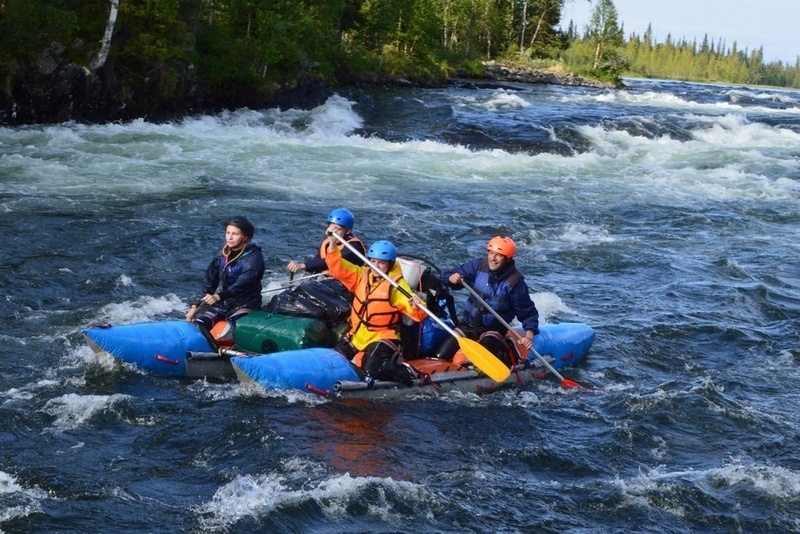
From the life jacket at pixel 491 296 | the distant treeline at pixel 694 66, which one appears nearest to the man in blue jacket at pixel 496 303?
the life jacket at pixel 491 296

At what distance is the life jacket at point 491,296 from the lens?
858 cm

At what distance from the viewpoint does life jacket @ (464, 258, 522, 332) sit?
8578 mm

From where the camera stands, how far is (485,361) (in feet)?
26.6

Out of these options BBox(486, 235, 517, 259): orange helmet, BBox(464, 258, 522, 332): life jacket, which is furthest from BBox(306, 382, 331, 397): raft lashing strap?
BBox(486, 235, 517, 259): orange helmet

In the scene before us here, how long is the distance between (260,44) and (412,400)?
22.7 meters

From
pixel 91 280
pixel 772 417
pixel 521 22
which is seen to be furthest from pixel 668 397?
pixel 521 22

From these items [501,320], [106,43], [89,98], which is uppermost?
[106,43]

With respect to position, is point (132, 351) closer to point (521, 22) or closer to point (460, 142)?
point (460, 142)

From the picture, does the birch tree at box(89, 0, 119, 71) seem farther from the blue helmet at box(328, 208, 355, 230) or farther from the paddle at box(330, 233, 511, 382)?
the paddle at box(330, 233, 511, 382)

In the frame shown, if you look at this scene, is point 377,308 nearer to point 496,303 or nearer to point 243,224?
point 496,303

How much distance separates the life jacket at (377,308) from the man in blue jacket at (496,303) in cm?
74

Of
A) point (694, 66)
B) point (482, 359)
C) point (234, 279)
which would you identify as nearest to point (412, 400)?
point (482, 359)

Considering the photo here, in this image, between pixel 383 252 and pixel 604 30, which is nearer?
pixel 383 252

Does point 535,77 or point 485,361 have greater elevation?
point 535,77
